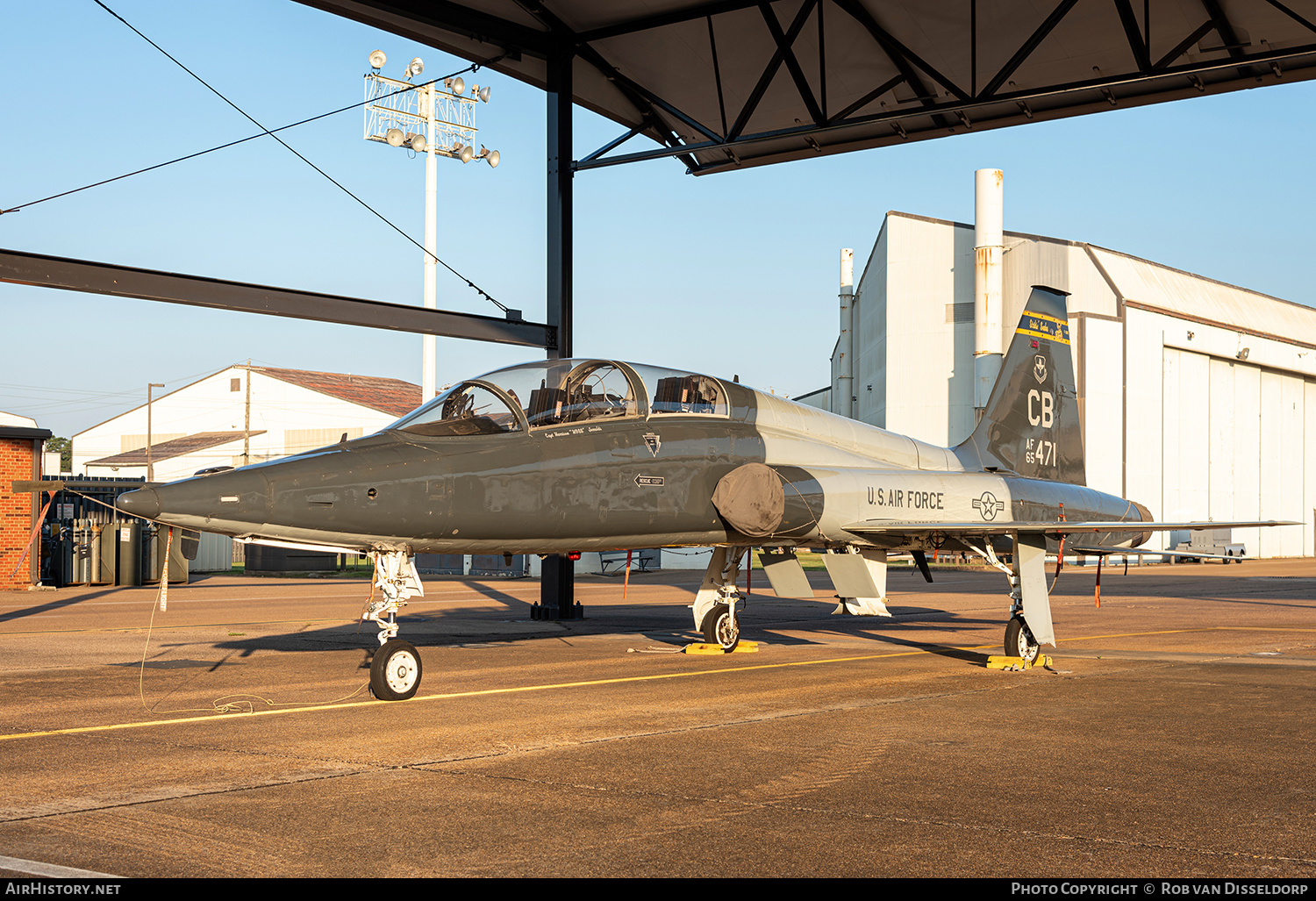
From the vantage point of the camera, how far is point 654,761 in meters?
6.69

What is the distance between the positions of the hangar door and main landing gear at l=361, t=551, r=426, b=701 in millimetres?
50133

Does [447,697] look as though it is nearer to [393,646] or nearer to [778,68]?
[393,646]

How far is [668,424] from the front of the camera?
35.8ft

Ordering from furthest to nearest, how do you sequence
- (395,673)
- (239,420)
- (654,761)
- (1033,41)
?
(239,420) < (1033,41) < (395,673) < (654,761)

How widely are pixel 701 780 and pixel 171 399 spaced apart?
3260 inches

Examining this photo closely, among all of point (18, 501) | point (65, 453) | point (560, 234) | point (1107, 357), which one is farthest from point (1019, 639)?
point (65, 453)

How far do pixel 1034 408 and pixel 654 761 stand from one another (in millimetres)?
11294

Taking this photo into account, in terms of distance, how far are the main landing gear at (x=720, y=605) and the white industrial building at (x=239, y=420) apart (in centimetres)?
5691

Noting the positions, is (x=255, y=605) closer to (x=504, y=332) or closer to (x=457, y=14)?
(x=504, y=332)

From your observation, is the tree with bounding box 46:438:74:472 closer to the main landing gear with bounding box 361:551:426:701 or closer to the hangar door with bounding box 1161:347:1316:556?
the hangar door with bounding box 1161:347:1316:556

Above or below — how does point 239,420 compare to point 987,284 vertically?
below

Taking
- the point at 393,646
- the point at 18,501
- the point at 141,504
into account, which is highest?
the point at 141,504

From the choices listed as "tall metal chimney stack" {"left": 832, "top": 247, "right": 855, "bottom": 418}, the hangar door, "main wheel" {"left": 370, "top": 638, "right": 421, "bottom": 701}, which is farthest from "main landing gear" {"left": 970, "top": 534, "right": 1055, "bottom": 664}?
"tall metal chimney stack" {"left": 832, "top": 247, "right": 855, "bottom": 418}

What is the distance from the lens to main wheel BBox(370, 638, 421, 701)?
888 cm
